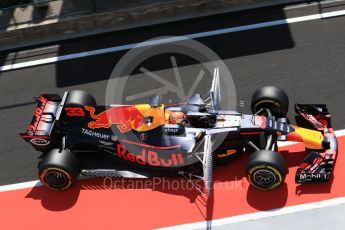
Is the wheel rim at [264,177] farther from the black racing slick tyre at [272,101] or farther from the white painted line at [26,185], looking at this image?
the black racing slick tyre at [272,101]

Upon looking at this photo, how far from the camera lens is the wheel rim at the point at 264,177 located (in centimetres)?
823

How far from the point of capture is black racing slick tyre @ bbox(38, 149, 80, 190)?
8602mm

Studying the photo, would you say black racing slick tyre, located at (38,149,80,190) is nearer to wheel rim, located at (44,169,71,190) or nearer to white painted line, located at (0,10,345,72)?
wheel rim, located at (44,169,71,190)

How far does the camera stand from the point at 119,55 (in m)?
12.3

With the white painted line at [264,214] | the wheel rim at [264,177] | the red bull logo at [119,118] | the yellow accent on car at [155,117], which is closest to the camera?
the wheel rim at [264,177]

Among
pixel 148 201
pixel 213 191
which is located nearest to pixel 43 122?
pixel 148 201

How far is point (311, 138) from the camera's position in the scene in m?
8.64

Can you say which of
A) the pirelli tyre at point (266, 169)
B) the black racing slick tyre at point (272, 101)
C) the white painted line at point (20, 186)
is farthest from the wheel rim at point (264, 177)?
the white painted line at point (20, 186)

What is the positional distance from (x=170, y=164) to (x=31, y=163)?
3076mm

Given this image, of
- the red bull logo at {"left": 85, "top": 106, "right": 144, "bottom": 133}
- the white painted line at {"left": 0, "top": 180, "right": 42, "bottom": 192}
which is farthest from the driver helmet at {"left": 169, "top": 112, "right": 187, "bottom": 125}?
the white painted line at {"left": 0, "top": 180, "right": 42, "bottom": 192}

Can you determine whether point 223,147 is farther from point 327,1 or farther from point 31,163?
point 327,1

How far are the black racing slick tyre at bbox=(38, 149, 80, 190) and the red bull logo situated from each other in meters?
0.75

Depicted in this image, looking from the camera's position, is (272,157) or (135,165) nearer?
(272,157)

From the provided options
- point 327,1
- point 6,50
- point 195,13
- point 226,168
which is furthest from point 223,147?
point 6,50
